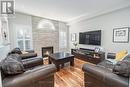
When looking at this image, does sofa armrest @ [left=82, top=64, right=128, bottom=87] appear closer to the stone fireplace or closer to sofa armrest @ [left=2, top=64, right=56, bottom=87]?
sofa armrest @ [left=2, top=64, right=56, bottom=87]

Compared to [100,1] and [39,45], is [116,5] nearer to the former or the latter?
[100,1]

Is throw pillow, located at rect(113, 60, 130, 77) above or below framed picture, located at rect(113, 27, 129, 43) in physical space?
below

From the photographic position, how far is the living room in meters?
1.48

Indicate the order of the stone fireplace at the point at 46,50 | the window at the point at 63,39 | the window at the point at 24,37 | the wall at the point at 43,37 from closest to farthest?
the window at the point at 24,37
the wall at the point at 43,37
the stone fireplace at the point at 46,50
the window at the point at 63,39

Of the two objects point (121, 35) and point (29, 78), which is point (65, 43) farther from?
point (29, 78)

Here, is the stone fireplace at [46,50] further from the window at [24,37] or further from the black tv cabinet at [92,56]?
the black tv cabinet at [92,56]

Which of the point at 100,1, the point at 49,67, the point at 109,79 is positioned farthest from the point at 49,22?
the point at 109,79

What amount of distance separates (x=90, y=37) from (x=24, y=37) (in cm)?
347

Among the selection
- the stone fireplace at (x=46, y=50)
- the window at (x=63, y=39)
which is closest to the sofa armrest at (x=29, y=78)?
the stone fireplace at (x=46, y=50)

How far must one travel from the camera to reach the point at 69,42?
6.62m

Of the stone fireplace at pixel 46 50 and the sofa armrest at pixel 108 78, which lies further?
the stone fireplace at pixel 46 50

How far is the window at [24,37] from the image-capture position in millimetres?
4777

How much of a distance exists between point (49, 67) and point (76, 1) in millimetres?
2512

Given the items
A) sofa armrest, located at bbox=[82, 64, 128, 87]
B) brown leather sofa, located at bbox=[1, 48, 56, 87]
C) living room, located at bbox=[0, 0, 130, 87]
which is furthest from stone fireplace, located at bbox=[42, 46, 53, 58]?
sofa armrest, located at bbox=[82, 64, 128, 87]
